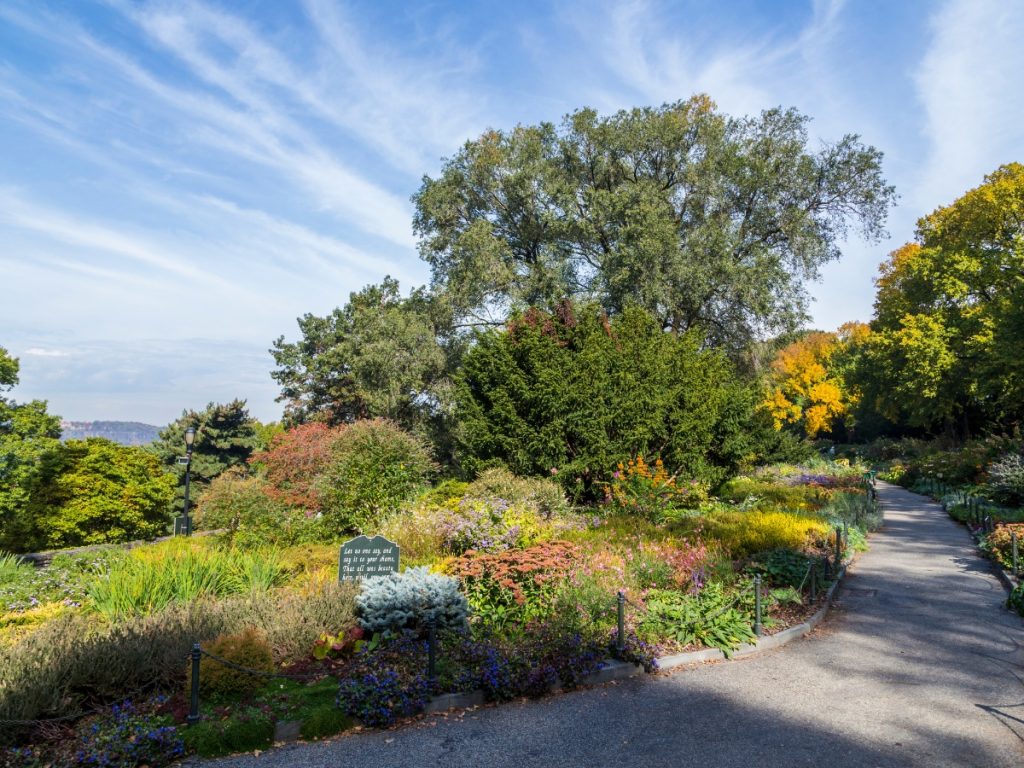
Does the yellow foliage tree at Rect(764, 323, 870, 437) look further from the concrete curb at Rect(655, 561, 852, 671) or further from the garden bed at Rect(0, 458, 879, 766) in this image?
the concrete curb at Rect(655, 561, 852, 671)

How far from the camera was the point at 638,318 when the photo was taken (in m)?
19.2

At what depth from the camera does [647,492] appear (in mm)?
14266

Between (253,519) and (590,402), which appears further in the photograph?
(590,402)

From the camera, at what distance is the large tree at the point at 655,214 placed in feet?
77.7

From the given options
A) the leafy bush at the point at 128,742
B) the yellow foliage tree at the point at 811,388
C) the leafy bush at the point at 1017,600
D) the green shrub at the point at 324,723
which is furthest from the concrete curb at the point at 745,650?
the yellow foliage tree at the point at 811,388

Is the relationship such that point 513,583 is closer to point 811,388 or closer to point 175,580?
point 175,580

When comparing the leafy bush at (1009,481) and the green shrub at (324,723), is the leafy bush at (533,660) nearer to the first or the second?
the green shrub at (324,723)

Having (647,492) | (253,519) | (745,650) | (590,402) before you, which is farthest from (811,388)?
(745,650)

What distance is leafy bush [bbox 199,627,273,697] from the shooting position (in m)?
5.64

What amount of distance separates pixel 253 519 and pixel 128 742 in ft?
28.4

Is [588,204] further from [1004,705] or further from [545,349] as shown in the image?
[1004,705]

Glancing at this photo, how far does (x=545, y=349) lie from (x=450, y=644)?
433 inches

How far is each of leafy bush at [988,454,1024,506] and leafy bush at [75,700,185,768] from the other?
2035 cm

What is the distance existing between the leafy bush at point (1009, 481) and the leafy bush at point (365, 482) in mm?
16047
